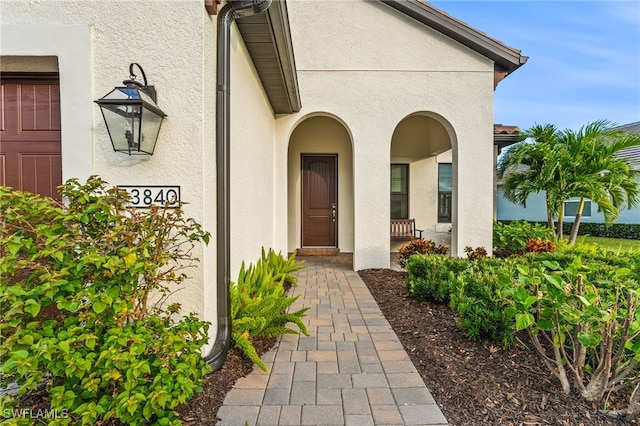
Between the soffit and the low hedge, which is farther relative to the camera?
the low hedge

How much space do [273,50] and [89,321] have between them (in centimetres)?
353

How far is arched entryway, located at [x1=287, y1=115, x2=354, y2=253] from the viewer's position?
870cm

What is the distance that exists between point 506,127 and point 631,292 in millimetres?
7155

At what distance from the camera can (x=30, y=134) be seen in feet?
8.94

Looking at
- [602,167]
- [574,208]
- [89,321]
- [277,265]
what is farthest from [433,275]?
[574,208]

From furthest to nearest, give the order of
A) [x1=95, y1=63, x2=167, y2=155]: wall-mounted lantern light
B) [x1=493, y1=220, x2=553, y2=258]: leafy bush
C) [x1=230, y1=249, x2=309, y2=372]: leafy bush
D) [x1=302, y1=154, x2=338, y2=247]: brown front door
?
[x1=302, y1=154, x2=338, y2=247]: brown front door < [x1=493, y1=220, x2=553, y2=258]: leafy bush < [x1=230, y1=249, x2=309, y2=372]: leafy bush < [x1=95, y1=63, x2=167, y2=155]: wall-mounted lantern light

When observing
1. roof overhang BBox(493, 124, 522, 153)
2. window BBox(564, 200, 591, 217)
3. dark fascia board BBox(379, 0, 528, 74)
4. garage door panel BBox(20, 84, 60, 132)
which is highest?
dark fascia board BBox(379, 0, 528, 74)

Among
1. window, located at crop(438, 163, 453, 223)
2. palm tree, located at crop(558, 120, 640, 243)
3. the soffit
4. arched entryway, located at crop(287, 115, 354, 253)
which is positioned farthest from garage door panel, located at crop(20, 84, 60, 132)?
window, located at crop(438, 163, 453, 223)

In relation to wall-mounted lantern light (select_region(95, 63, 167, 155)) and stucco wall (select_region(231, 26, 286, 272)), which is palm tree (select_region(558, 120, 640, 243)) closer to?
stucco wall (select_region(231, 26, 286, 272))

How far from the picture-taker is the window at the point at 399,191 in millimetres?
9273

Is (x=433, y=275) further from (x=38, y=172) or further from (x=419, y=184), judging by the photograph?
(x=419, y=184)

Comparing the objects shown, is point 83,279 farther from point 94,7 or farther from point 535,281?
point 535,281

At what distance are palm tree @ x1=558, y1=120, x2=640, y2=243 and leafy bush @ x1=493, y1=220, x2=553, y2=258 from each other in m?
0.99

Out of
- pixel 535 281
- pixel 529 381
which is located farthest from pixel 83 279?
pixel 529 381
